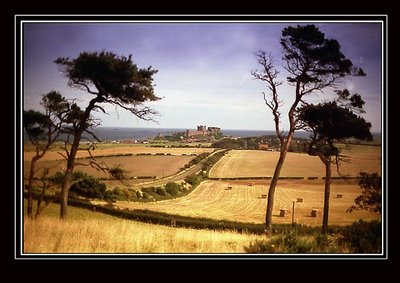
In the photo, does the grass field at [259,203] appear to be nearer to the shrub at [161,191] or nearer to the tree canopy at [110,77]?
the shrub at [161,191]

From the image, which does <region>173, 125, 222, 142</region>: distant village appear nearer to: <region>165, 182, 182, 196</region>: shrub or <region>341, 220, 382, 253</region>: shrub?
<region>165, 182, 182, 196</region>: shrub

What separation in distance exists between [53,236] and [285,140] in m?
3.77

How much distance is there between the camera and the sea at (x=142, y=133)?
5418 millimetres

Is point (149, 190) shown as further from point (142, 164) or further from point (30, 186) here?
point (30, 186)

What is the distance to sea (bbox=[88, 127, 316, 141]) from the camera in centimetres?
542

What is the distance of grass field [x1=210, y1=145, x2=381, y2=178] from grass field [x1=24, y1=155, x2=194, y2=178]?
1.99 feet

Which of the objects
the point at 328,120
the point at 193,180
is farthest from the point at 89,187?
the point at 328,120

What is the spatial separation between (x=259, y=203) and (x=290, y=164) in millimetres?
768

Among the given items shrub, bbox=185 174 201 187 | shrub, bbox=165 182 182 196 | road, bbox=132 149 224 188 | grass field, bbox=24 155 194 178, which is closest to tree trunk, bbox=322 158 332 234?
road, bbox=132 149 224 188

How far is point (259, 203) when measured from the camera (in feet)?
18.1

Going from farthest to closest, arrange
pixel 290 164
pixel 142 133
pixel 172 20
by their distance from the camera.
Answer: pixel 142 133 < pixel 290 164 < pixel 172 20

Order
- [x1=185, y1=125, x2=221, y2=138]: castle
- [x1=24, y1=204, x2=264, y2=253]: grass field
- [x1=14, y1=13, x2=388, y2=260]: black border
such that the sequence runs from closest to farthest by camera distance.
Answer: [x1=14, y1=13, x2=388, y2=260]: black border < [x1=24, y1=204, x2=264, y2=253]: grass field < [x1=185, y1=125, x2=221, y2=138]: castle

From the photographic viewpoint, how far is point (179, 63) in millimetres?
5367

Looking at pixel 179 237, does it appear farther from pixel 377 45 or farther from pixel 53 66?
pixel 377 45
